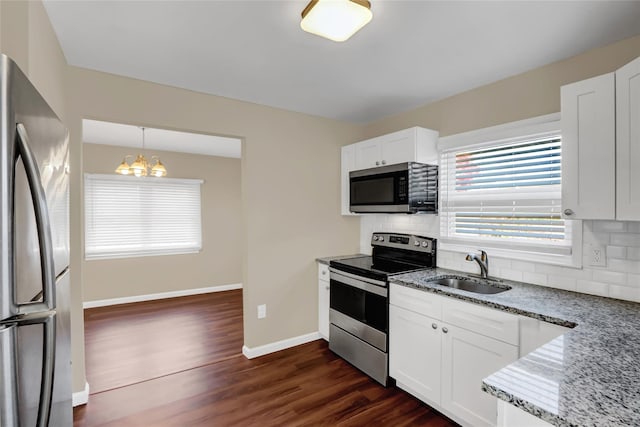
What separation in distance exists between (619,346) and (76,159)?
323 cm

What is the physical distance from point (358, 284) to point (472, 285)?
35.9 inches

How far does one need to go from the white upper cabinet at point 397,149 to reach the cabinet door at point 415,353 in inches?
51.8

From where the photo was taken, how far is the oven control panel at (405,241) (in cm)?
291

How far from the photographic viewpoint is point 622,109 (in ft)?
5.09

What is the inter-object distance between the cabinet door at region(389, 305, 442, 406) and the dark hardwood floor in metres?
0.15

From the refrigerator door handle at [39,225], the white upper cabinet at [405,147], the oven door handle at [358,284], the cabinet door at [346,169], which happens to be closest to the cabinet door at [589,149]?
the white upper cabinet at [405,147]

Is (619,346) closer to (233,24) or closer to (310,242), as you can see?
(233,24)

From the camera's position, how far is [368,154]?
10.7 feet

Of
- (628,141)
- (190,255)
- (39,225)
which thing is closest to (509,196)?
(628,141)

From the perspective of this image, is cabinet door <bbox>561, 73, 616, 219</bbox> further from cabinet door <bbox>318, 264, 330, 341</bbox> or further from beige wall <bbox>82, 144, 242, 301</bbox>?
beige wall <bbox>82, 144, 242, 301</bbox>

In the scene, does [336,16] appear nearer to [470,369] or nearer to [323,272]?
[470,369]

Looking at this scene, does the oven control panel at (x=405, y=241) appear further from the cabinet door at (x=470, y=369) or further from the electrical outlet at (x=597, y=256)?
the electrical outlet at (x=597, y=256)

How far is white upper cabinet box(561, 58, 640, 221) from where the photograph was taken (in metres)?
1.51

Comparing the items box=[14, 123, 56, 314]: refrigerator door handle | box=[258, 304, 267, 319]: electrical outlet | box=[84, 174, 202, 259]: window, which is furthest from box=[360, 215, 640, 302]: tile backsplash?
box=[84, 174, 202, 259]: window
